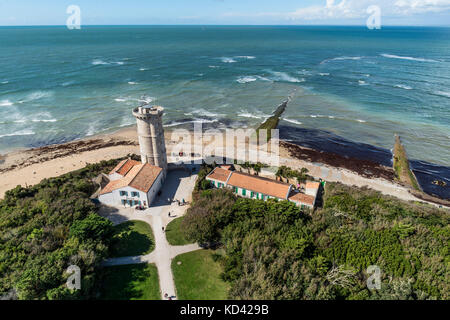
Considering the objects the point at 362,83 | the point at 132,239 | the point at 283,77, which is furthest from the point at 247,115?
the point at 362,83

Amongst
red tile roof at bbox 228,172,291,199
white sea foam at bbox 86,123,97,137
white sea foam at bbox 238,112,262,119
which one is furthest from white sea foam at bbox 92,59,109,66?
red tile roof at bbox 228,172,291,199

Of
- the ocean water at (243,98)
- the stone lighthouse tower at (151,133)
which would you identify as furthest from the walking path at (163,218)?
the ocean water at (243,98)

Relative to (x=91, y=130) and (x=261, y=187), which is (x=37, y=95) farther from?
(x=261, y=187)

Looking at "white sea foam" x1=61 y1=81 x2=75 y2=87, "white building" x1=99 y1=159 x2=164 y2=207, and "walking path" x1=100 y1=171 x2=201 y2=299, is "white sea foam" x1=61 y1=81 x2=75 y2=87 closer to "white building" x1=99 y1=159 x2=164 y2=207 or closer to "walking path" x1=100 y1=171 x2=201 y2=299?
"white building" x1=99 y1=159 x2=164 y2=207

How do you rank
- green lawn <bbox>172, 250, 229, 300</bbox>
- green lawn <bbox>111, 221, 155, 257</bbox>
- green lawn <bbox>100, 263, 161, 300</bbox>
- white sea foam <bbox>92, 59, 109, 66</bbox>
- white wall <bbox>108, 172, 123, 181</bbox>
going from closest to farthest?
green lawn <bbox>100, 263, 161, 300</bbox> → green lawn <bbox>172, 250, 229, 300</bbox> → green lawn <bbox>111, 221, 155, 257</bbox> → white wall <bbox>108, 172, 123, 181</bbox> → white sea foam <bbox>92, 59, 109, 66</bbox>

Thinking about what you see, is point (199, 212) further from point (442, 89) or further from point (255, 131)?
point (442, 89)
